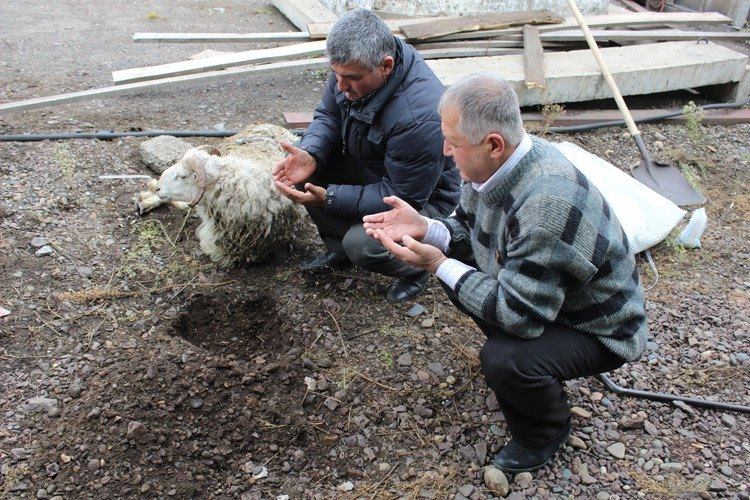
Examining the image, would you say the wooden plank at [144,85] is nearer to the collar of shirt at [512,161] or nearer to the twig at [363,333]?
the twig at [363,333]

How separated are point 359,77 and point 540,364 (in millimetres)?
1713

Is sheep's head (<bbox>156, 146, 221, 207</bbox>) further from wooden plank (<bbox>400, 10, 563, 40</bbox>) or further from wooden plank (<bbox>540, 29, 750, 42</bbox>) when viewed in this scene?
wooden plank (<bbox>540, 29, 750, 42</bbox>)

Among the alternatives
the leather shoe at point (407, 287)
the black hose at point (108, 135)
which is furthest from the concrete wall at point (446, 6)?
the leather shoe at point (407, 287)

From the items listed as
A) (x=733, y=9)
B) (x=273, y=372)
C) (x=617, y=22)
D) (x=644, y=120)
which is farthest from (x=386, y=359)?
(x=733, y=9)

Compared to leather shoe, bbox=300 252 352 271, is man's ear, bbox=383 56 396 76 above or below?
above

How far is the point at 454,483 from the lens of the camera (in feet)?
9.48

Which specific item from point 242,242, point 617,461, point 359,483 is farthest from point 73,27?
point 617,461

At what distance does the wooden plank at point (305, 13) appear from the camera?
7.61m

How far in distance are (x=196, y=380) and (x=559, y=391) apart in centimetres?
172

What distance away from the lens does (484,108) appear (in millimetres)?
2420

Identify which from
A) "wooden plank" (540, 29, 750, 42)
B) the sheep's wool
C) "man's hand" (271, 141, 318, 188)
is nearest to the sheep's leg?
the sheep's wool

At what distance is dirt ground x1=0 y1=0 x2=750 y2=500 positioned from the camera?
2.90 m

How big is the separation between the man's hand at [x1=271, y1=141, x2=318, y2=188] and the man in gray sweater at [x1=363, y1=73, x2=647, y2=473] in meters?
1.21

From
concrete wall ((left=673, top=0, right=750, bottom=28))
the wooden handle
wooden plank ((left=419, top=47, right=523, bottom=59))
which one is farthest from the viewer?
concrete wall ((left=673, top=0, right=750, bottom=28))
